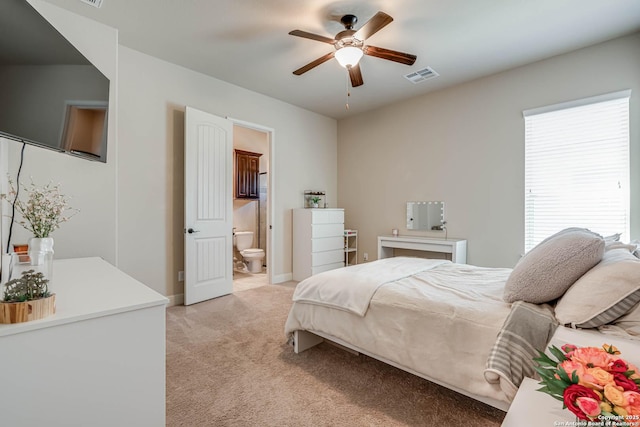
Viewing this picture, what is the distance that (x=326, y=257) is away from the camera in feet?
14.7

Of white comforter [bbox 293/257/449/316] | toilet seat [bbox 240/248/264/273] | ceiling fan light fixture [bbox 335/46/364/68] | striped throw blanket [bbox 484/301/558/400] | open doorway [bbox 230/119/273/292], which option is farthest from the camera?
open doorway [bbox 230/119/273/292]

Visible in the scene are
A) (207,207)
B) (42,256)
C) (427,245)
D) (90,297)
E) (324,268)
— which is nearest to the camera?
(42,256)

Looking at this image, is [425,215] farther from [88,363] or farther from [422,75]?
[88,363]

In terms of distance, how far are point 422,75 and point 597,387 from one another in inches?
142

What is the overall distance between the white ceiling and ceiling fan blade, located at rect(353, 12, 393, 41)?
24 cm

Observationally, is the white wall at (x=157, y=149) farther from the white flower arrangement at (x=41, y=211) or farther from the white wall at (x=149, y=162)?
the white flower arrangement at (x=41, y=211)

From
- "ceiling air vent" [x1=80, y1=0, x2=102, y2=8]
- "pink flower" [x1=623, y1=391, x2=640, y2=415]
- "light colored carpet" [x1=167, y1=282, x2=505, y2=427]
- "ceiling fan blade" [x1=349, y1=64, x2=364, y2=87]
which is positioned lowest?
"light colored carpet" [x1=167, y1=282, x2=505, y2=427]

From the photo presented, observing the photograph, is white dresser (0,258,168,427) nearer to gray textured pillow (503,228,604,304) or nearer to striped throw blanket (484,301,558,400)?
striped throw blanket (484,301,558,400)

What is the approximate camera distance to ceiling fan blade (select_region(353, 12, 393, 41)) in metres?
2.03

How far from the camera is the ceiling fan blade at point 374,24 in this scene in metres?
2.03

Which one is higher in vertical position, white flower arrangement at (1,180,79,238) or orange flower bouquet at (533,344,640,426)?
white flower arrangement at (1,180,79,238)

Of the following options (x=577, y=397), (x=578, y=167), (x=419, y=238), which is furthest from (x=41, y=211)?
(x=578, y=167)

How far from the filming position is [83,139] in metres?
1.81

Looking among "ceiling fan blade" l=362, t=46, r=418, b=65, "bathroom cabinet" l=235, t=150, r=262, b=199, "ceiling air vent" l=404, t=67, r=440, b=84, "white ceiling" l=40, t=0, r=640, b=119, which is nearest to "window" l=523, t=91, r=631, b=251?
"white ceiling" l=40, t=0, r=640, b=119
